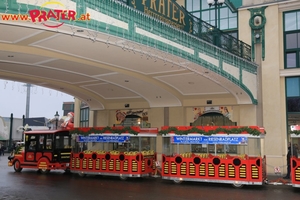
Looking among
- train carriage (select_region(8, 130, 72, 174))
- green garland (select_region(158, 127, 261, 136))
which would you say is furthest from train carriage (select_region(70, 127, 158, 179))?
green garland (select_region(158, 127, 261, 136))

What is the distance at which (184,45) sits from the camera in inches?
597

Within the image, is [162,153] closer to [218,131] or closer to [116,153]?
[116,153]

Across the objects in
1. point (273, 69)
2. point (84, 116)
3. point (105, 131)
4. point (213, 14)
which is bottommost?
point (105, 131)

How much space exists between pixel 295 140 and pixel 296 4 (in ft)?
32.4

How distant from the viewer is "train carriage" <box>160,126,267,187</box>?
592 inches

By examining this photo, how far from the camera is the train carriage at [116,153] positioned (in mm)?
17344

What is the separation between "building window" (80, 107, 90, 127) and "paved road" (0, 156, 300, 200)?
42.6 ft

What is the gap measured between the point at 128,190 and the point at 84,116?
57.1 ft

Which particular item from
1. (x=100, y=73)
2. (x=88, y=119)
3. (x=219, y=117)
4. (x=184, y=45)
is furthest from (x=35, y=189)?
(x=88, y=119)

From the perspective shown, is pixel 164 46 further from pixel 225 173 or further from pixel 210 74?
pixel 225 173

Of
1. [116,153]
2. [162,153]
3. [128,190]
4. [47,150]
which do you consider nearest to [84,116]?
[47,150]

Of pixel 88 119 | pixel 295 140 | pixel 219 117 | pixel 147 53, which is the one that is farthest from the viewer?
pixel 88 119

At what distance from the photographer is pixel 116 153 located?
17.8 m

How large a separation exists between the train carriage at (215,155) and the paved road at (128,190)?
44cm
